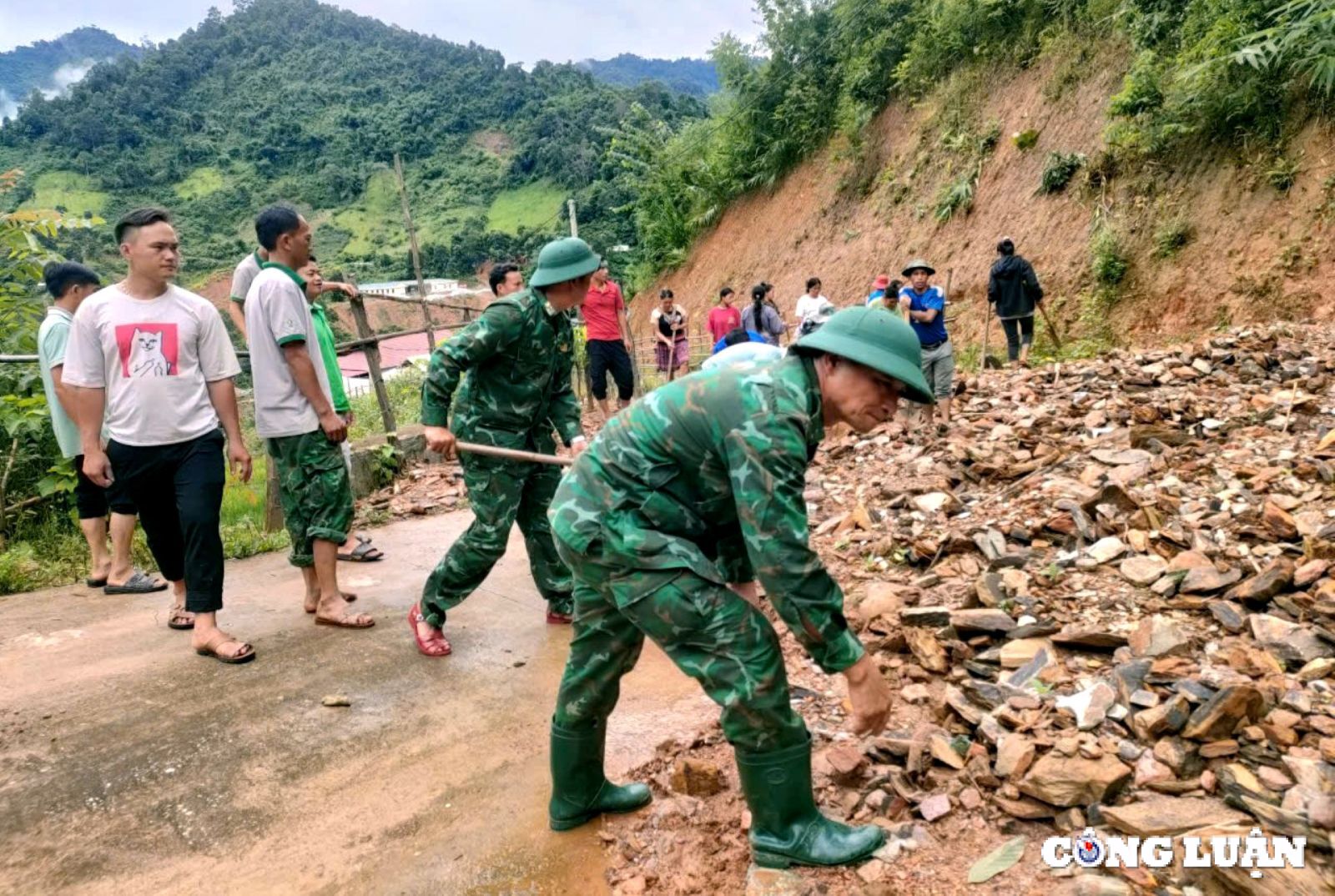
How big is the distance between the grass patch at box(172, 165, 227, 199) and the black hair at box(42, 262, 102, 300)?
54894 mm

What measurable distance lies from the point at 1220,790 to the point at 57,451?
661cm

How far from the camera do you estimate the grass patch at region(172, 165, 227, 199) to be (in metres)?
51.6

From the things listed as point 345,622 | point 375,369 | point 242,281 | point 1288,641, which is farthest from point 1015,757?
point 375,369

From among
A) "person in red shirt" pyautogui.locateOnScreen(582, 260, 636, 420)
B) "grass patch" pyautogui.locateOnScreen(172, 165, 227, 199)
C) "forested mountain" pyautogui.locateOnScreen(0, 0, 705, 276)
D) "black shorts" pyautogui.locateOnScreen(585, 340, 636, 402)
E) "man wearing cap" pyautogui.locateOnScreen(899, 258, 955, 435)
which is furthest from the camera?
"grass patch" pyautogui.locateOnScreen(172, 165, 227, 199)

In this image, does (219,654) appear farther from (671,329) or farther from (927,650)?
(671,329)

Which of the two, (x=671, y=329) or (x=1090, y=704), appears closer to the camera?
(x=1090, y=704)

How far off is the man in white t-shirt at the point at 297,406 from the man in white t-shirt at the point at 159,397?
0.18m

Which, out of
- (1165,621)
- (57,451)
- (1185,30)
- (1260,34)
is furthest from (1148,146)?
(57,451)

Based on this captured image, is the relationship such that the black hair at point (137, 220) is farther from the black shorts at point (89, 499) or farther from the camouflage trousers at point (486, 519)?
the black shorts at point (89, 499)

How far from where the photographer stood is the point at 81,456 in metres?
4.48

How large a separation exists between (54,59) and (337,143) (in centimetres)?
9230

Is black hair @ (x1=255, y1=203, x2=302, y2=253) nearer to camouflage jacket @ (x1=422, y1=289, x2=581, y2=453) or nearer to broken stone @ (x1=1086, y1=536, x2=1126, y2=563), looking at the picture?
camouflage jacket @ (x1=422, y1=289, x2=581, y2=453)

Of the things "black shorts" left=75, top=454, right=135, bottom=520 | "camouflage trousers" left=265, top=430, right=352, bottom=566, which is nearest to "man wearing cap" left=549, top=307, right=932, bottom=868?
"camouflage trousers" left=265, top=430, right=352, bottom=566

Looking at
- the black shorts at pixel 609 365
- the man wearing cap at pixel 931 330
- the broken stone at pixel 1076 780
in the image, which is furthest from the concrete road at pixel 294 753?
the man wearing cap at pixel 931 330
